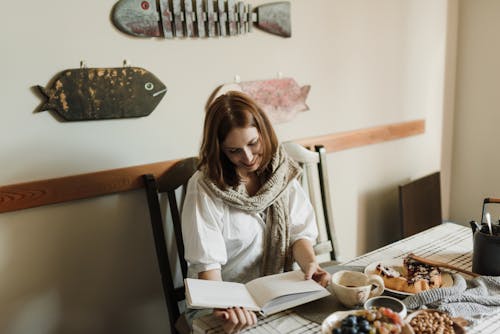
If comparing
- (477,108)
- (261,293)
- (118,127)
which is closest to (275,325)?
(261,293)

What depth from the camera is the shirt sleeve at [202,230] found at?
1.19 meters

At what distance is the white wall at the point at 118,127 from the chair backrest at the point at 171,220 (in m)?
0.09

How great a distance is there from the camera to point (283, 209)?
1332mm

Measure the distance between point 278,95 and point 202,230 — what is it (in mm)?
796

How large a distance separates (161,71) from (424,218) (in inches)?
68.2

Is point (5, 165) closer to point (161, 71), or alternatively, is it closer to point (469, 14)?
point (161, 71)

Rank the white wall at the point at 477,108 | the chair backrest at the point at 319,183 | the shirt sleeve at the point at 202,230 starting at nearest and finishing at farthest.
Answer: the shirt sleeve at the point at 202,230 → the chair backrest at the point at 319,183 → the white wall at the point at 477,108

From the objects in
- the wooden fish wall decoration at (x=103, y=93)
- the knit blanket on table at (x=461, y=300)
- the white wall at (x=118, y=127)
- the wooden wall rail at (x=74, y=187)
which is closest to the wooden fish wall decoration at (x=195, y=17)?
the white wall at (x=118, y=127)

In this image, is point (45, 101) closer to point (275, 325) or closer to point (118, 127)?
point (118, 127)

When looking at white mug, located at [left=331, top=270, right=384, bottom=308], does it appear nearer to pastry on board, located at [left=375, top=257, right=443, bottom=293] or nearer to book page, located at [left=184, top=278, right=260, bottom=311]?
pastry on board, located at [left=375, top=257, right=443, bottom=293]

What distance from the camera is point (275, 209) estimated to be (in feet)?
4.33

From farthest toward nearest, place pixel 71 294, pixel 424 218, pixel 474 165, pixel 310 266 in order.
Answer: pixel 474 165
pixel 424 218
pixel 71 294
pixel 310 266

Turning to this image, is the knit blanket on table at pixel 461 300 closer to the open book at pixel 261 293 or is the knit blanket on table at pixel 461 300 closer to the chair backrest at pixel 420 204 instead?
the open book at pixel 261 293

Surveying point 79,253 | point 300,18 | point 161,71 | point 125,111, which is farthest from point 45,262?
point 300,18
